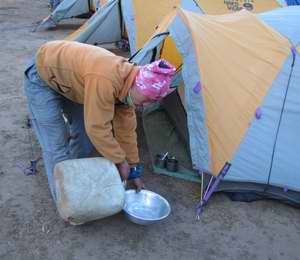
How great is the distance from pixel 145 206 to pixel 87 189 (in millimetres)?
553

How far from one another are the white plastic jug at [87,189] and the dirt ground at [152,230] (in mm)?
294

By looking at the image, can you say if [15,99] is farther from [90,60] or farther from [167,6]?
[90,60]

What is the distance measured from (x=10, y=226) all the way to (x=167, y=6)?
154 inches

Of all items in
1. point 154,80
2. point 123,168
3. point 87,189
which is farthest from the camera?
point 123,168

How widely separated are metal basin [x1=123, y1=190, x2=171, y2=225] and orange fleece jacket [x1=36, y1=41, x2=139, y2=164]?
0.31 m

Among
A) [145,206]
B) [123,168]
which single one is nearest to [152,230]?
[145,206]

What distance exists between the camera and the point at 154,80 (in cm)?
236

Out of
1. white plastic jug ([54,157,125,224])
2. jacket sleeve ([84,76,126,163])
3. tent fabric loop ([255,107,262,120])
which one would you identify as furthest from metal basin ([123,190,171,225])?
tent fabric loop ([255,107,262,120])

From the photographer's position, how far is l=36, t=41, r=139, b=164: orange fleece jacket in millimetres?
2396

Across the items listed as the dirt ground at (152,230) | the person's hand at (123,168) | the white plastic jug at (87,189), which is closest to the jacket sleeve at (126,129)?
the person's hand at (123,168)

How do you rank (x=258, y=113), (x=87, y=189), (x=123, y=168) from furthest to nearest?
(x=258, y=113)
(x=123, y=168)
(x=87, y=189)

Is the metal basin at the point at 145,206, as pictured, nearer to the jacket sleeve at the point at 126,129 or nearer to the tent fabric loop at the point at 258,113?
the jacket sleeve at the point at 126,129

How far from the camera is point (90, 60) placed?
2.47 meters

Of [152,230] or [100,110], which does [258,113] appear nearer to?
[152,230]
